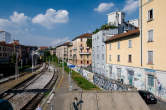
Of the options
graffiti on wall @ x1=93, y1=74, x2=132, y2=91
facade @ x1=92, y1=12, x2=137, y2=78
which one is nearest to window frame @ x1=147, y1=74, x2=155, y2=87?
graffiti on wall @ x1=93, y1=74, x2=132, y2=91

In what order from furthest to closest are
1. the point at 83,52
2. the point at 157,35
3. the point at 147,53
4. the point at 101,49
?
the point at 83,52 < the point at 101,49 < the point at 147,53 < the point at 157,35

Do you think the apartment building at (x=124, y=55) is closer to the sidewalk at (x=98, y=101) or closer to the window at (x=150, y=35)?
the window at (x=150, y=35)

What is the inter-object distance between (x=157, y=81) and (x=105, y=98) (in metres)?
12.0

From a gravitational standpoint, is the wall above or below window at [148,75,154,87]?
above

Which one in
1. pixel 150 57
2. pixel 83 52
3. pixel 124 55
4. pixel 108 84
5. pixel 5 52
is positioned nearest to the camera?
pixel 150 57

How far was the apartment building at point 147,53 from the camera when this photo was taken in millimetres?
18922

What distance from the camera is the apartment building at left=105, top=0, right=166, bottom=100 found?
1892 centimetres

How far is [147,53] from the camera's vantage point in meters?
21.5

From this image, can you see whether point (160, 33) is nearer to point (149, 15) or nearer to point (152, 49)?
point (152, 49)

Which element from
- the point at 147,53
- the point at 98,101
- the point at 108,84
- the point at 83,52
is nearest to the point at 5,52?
the point at 83,52

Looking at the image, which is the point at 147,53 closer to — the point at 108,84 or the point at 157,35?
the point at 157,35

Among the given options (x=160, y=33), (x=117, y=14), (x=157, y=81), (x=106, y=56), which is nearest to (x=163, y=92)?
(x=157, y=81)

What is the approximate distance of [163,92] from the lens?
18375 mm

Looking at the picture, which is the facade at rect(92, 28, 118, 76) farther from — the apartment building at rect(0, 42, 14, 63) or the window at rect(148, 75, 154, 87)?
the apartment building at rect(0, 42, 14, 63)
